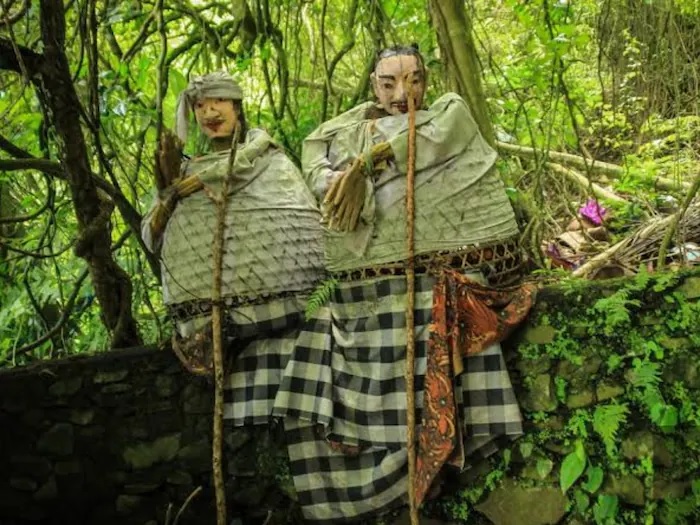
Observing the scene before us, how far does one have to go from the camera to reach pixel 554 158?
18.0 ft

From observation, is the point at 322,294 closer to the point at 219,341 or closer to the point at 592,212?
the point at 219,341

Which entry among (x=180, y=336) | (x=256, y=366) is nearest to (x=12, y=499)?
(x=180, y=336)

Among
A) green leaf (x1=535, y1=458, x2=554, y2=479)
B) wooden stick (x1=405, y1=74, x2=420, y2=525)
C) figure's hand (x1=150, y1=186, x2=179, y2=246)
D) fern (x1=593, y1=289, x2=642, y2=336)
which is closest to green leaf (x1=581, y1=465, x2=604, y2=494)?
green leaf (x1=535, y1=458, x2=554, y2=479)

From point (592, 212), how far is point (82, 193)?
3.08 metres

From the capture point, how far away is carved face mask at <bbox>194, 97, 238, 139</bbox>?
2.91 meters

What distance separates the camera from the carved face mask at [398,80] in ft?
8.49

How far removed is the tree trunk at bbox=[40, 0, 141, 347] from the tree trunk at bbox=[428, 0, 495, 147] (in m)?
1.68

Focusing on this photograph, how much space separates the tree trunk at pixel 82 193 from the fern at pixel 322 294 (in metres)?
1.21

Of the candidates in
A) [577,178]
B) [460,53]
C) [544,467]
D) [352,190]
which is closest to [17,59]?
[352,190]

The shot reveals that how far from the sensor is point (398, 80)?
8.56 feet

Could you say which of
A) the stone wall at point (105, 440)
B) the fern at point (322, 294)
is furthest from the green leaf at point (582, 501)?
the stone wall at point (105, 440)

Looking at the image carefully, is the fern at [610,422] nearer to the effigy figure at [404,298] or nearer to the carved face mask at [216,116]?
the effigy figure at [404,298]

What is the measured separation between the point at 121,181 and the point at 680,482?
3.66 m

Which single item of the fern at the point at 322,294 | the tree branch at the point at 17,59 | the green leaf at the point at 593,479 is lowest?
the green leaf at the point at 593,479
